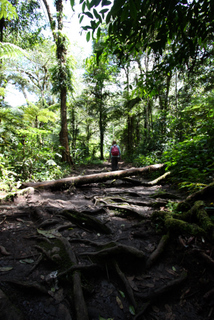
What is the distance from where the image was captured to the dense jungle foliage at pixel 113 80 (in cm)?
196

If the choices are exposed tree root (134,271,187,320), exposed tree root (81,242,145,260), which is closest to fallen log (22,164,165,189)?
exposed tree root (81,242,145,260)

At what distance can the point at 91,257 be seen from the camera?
2143mm

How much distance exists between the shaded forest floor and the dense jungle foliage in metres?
2.04

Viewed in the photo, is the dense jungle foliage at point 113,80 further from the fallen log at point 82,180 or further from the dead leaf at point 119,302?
the dead leaf at point 119,302

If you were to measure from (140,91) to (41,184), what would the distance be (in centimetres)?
412

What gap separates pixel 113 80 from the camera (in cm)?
1712

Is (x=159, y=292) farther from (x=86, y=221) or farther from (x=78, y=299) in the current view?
(x=86, y=221)

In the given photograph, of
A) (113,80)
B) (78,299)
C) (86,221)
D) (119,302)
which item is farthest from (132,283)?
(113,80)

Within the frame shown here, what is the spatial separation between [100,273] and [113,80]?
18.2m

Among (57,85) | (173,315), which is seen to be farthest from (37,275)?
(57,85)

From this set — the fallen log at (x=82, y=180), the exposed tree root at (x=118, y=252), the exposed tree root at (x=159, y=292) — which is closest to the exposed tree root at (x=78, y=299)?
the exposed tree root at (x=118, y=252)

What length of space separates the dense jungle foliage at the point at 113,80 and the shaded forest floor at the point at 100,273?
2041 mm

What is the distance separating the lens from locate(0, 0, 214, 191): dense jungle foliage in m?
1.96

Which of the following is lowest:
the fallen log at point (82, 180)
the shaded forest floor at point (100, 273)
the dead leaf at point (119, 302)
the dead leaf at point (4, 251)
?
the dead leaf at point (119, 302)
